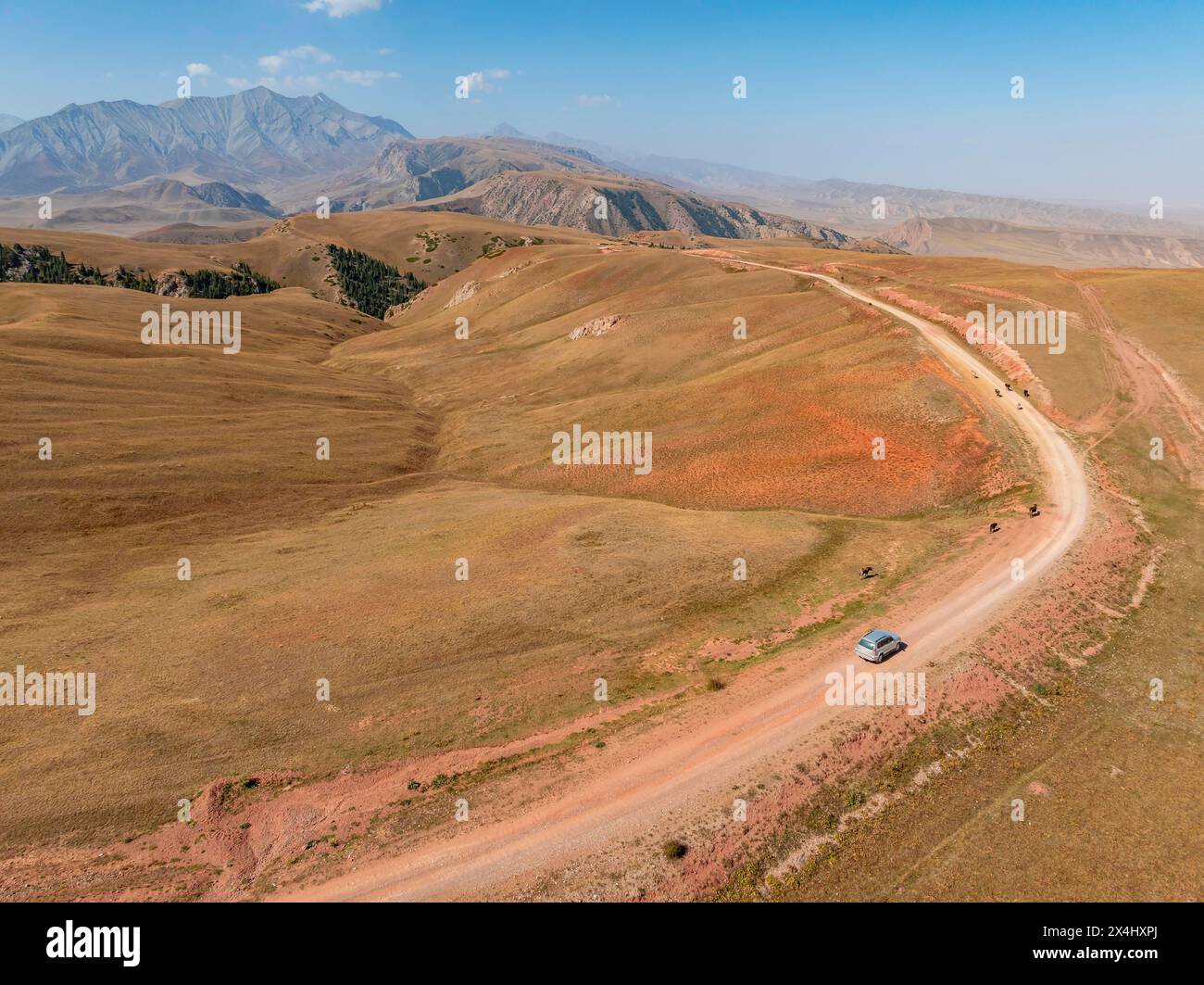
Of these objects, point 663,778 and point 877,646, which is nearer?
point 663,778

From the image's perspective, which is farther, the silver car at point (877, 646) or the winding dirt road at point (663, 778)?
the silver car at point (877, 646)

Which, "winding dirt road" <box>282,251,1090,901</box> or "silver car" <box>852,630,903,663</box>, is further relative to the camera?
"silver car" <box>852,630,903,663</box>

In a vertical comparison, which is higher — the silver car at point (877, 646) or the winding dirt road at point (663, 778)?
the silver car at point (877, 646)

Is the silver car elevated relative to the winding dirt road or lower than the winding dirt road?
elevated

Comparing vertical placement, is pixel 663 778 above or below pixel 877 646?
below
